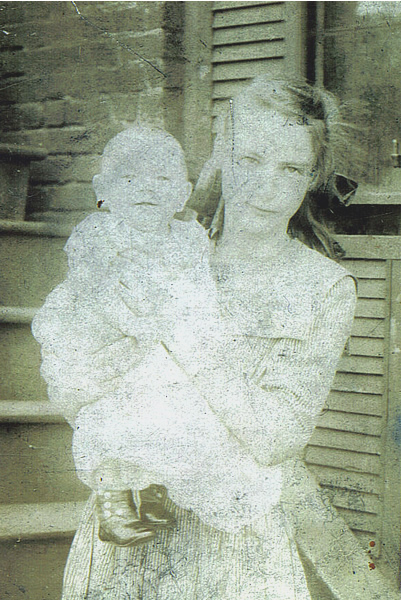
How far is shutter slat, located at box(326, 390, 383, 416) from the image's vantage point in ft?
5.03

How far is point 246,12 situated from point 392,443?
1.24m

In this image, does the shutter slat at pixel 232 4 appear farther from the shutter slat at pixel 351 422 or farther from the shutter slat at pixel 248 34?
the shutter slat at pixel 351 422

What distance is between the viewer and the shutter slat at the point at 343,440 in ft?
5.04

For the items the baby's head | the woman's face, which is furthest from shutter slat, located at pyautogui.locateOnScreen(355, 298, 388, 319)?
the baby's head

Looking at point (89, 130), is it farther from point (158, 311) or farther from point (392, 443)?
point (392, 443)

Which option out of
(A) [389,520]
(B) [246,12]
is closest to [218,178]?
(B) [246,12]

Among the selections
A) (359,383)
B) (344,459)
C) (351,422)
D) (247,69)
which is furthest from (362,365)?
(247,69)

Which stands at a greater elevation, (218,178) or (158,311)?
(218,178)

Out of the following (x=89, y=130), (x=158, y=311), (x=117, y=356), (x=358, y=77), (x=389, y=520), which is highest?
(x=358, y=77)

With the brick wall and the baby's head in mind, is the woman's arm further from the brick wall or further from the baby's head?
the brick wall

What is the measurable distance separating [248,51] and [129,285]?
0.71 meters

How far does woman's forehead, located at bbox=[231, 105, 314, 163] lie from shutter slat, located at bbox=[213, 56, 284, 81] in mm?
137

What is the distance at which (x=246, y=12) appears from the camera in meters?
1.49

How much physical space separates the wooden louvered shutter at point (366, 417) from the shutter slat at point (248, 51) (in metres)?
0.53
